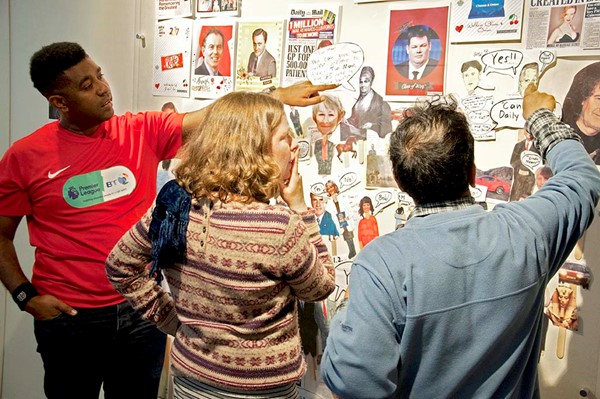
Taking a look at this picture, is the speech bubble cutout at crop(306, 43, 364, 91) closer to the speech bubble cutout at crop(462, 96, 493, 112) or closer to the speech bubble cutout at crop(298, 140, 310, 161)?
the speech bubble cutout at crop(298, 140, 310, 161)

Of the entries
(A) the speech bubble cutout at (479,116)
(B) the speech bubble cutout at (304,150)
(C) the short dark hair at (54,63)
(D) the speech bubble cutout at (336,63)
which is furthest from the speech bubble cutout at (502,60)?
(C) the short dark hair at (54,63)

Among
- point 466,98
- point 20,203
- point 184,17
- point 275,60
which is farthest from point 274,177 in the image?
point 184,17

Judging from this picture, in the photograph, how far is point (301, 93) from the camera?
5.61 ft

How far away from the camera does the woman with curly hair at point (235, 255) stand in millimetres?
1059

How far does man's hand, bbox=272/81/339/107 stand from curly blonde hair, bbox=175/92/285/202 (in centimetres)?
56

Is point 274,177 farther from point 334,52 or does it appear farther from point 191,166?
point 334,52

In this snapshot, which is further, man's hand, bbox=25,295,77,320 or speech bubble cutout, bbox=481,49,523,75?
man's hand, bbox=25,295,77,320

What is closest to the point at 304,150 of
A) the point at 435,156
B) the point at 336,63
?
the point at 336,63

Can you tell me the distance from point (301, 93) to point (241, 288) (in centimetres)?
82

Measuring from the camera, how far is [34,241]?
66.0 inches

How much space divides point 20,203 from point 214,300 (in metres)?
0.86

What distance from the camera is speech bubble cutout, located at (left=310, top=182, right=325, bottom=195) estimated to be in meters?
1.73

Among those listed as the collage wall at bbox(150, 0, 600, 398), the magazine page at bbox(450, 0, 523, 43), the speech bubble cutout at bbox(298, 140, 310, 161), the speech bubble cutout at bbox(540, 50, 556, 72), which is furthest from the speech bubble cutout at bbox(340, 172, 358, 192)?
the speech bubble cutout at bbox(540, 50, 556, 72)

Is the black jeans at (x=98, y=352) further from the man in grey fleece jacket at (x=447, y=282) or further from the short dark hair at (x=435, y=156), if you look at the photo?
the short dark hair at (x=435, y=156)
